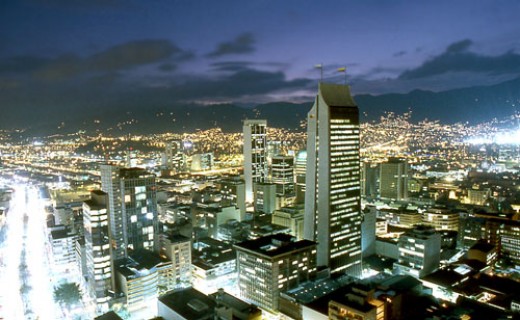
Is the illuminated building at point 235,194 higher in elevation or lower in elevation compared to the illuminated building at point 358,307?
higher

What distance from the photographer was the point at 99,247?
113ft

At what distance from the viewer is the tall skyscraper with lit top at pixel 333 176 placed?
37562mm

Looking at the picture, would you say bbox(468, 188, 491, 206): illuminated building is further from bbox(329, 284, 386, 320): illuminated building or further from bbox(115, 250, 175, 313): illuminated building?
bbox(115, 250, 175, 313): illuminated building

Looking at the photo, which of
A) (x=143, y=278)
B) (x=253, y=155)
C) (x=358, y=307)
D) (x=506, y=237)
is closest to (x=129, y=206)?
(x=143, y=278)

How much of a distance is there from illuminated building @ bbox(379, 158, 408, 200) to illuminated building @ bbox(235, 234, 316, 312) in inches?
1673

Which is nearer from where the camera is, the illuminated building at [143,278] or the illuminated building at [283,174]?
the illuminated building at [143,278]

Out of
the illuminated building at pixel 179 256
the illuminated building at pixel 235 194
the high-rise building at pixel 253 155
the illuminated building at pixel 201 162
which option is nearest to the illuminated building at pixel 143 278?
the illuminated building at pixel 179 256

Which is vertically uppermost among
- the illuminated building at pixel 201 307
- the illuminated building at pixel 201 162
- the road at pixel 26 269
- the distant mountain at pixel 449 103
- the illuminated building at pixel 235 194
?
the distant mountain at pixel 449 103

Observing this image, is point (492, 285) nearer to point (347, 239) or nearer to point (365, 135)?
point (347, 239)

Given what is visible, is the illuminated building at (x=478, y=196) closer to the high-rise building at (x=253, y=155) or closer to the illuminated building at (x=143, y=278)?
the high-rise building at (x=253, y=155)

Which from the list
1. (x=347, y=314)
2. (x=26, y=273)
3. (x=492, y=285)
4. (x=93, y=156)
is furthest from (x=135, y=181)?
(x=93, y=156)

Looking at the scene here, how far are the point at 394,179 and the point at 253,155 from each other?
2740 cm

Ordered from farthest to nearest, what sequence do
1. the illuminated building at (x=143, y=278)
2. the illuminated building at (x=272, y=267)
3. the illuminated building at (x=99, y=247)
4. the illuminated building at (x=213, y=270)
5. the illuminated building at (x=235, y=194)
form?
the illuminated building at (x=235, y=194) < the illuminated building at (x=213, y=270) < the illuminated building at (x=99, y=247) < the illuminated building at (x=143, y=278) < the illuminated building at (x=272, y=267)

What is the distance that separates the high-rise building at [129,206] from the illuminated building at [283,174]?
34.1 meters
